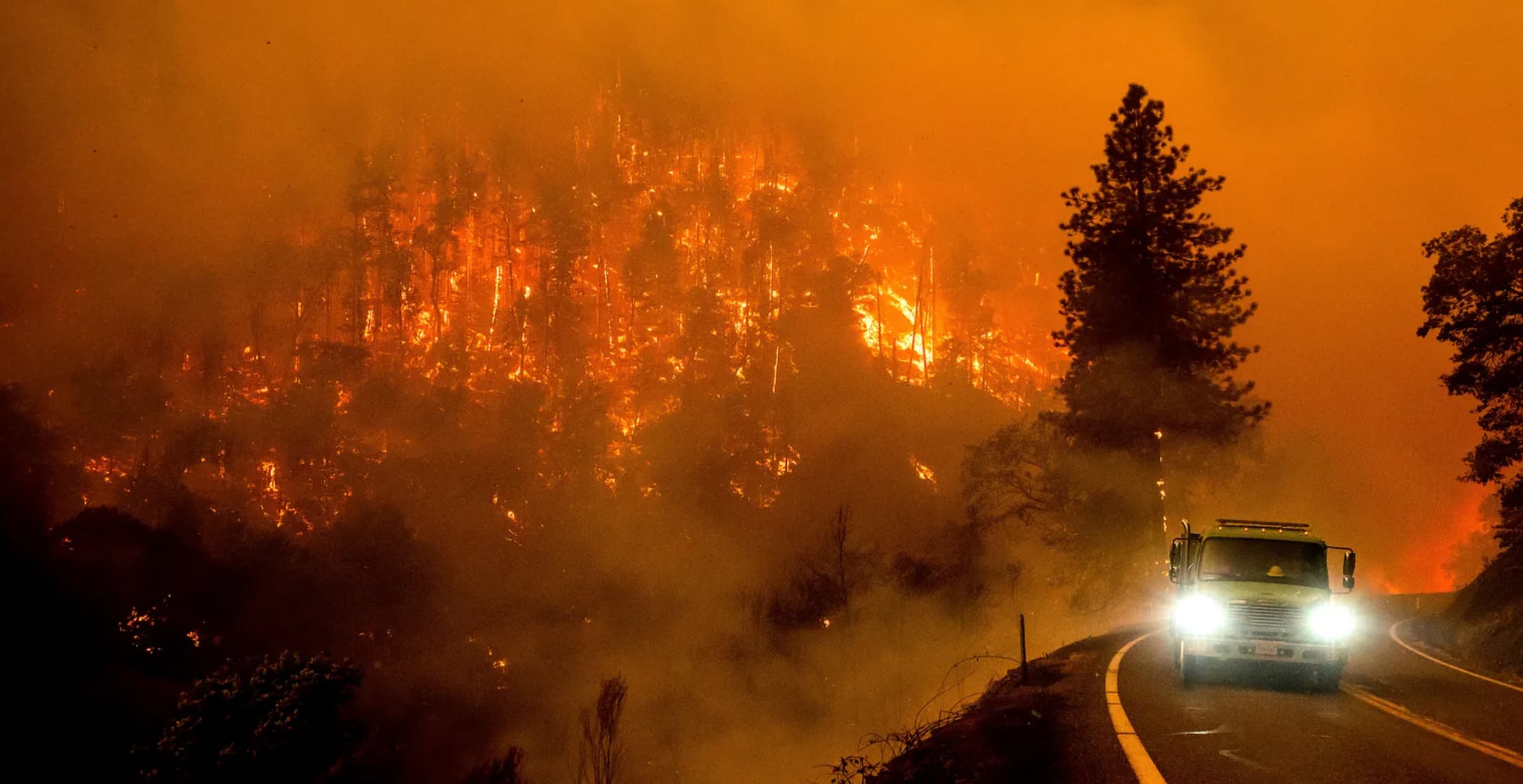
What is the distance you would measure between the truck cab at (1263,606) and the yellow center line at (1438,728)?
54 cm

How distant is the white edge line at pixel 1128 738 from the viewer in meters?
7.83

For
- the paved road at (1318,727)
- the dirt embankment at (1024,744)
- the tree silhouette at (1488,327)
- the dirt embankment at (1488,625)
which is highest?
the tree silhouette at (1488,327)

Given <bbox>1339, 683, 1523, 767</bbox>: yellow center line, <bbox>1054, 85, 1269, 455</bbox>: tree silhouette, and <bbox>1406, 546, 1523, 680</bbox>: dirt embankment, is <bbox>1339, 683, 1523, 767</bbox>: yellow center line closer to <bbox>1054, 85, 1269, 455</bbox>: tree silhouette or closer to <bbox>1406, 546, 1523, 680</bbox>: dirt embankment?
<bbox>1406, 546, 1523, 680</bbox>: dirt embankment

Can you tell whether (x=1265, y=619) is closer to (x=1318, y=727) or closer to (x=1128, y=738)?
(x=1318, y=727)

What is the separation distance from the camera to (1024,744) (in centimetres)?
942

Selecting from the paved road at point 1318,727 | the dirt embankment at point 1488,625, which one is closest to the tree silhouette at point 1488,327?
the dirt embankment at point 1488,625

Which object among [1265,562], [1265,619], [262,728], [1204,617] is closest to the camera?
[1265,619]

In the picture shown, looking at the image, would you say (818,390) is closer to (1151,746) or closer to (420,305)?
(420,305)

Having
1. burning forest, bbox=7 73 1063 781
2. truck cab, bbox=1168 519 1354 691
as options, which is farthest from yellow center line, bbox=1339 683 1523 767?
burning forest, bbox=7 73 1063 781

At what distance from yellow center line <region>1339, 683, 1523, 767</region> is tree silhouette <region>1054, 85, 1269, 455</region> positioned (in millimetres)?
26236

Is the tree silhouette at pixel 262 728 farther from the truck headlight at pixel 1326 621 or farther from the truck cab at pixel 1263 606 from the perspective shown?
the truck headlight at pixel 1326 621

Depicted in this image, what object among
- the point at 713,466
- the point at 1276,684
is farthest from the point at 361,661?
the point at 1276,684

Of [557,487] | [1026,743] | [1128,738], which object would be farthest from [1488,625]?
[557,487]

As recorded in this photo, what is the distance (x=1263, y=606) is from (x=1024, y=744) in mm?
5787
